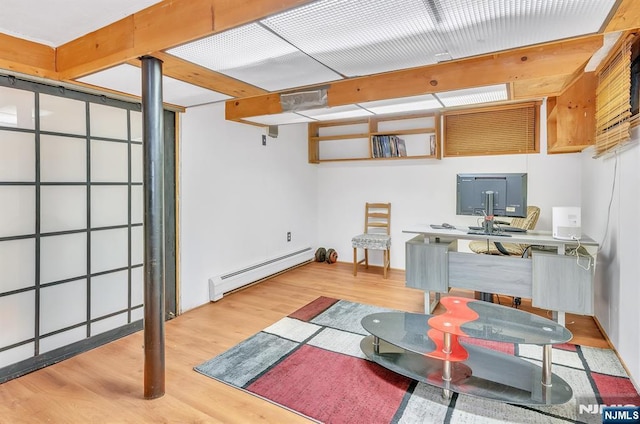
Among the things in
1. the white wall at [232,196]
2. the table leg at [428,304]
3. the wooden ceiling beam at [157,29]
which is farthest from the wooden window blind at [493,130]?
the wooden ceiling beam at [157,29]

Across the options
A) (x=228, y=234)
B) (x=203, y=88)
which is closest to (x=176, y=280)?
(x=228, y=234)

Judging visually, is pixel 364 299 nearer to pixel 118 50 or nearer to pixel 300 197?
pixel 300 197

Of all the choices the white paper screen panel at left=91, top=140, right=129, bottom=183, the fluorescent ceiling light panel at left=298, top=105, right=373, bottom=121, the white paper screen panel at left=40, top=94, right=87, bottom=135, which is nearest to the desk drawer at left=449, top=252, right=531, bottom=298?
the fluorescent ceiling light panel at left=298, top=105, right=373, bottom=121

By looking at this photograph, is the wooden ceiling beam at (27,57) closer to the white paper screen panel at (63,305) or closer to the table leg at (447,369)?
the white paper screen panel at (63,305)

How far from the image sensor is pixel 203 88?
9.12ft

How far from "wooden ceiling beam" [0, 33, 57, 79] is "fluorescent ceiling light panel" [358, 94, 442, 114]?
252 centimetres

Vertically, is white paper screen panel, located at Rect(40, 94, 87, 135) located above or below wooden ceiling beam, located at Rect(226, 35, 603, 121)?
below

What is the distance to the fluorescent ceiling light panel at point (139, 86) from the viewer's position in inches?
93.5

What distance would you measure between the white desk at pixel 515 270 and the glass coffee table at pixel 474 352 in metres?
0.66

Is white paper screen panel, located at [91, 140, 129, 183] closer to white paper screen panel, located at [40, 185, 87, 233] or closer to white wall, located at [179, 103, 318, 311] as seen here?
white paper screen panel, located at [40, 185, 87, 233]

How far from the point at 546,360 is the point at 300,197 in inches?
160

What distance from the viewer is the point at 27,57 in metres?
2.27

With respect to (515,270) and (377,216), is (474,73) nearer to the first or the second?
(515,270)

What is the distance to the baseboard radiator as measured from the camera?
3879 millimetres
